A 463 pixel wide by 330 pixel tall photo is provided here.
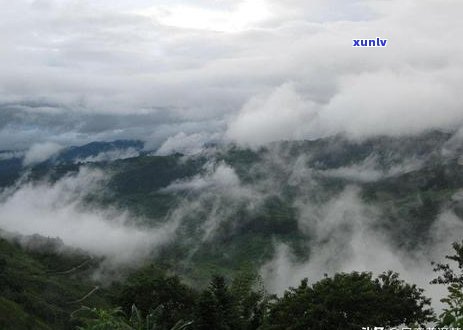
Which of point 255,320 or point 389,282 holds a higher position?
point 389,282

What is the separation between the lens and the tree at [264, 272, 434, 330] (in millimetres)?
62500

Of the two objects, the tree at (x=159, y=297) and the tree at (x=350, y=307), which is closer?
the tree at (x=350, y=307)

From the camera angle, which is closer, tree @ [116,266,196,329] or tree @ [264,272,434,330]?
tree @ [264,272,434,330]

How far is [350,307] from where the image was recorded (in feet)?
210

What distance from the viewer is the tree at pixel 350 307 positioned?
62500 millimetres

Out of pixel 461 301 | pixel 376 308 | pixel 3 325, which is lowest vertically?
pixel 3 325

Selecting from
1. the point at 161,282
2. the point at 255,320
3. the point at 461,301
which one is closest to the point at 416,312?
the point at 255,320

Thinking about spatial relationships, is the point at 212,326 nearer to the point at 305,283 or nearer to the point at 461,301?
the point at 305,283

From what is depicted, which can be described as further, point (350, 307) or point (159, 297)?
point (159, 297)

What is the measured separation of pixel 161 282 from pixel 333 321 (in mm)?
31942

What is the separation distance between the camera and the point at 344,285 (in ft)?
217

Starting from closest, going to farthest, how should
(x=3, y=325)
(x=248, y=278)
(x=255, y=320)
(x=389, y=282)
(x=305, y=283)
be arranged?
1. (x=389, y=282)
2. (x=305, y=283)
3. (x=255, y=320)
4. (x=248, y=278)
5. (x=3, y=325)

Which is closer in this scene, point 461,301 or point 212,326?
point 461,301

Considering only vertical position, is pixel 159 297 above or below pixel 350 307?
below
